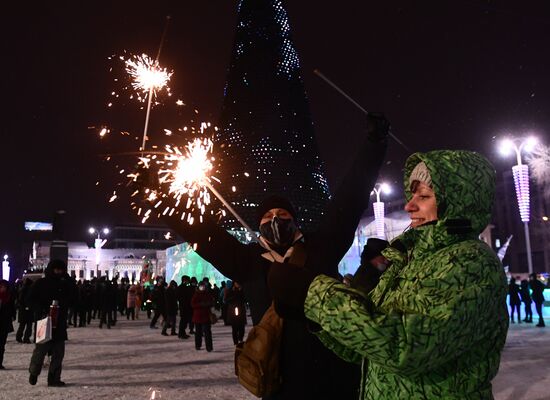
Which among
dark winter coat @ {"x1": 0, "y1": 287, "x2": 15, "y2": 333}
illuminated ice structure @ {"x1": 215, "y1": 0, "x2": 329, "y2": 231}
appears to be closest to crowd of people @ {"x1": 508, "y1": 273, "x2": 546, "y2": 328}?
dark winter coat @ {"x1": 0, "y1": 287, "x2": 15, "y2": 333}

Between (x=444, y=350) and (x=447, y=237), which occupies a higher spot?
(x=447, y=237)

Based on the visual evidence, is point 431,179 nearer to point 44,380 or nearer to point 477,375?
point 477,375

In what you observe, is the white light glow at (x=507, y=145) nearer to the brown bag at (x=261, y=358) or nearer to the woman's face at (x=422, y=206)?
the brown bag at (x=261, y=358)

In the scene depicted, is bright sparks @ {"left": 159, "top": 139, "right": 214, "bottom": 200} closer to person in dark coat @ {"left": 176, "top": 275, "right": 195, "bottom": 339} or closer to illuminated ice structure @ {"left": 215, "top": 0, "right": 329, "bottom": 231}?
person in dark coat @ {"left": 176, "top": 275, "right": 195, "bottom": 339}

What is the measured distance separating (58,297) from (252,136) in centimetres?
2973

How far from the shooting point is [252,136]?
3719 cm

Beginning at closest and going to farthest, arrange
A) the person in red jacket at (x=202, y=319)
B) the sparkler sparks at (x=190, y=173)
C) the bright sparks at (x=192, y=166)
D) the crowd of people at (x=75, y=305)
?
the sparkler sparks at (x=190, y=173) → the bright sparks at (x=192, y=166) → the crowd of people at (x=75, y=305) → the person in red jacket at (x=202, y=319)

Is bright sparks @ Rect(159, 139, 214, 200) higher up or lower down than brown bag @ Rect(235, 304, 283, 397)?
higher up

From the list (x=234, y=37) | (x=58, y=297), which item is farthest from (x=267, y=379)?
(x=234, y=37)

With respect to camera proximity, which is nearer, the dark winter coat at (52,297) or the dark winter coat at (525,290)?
the dark winter coat at (52,297)

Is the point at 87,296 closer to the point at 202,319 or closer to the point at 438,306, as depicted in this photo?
the point at 202,319

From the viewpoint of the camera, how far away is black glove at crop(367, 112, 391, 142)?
2926 mm

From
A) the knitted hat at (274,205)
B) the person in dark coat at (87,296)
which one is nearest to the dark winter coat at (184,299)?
the person in dark coat at (87,296)

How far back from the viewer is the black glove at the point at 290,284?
52.1 inches
